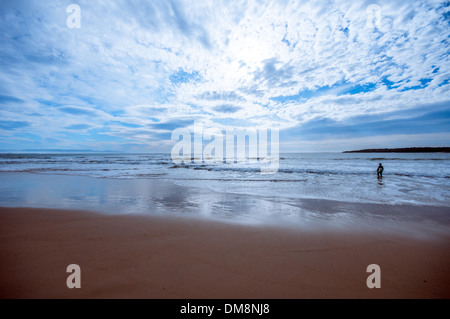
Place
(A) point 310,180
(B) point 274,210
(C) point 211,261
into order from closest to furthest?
(C) point 211,261, (B) point 274,210, (A) point 310,180

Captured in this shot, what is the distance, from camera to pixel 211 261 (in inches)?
131

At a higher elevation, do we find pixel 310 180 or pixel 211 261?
pixel 310 180

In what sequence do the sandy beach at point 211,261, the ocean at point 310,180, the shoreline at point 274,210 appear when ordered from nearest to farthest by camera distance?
1. the sandy beach at point 211,261
2. the shoreline at point 274,210
3. the ocean at point 310,180

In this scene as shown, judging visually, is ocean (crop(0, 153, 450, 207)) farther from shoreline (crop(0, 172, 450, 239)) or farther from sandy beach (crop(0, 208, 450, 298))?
sandy beach (crop(0, 208, 450, 298))

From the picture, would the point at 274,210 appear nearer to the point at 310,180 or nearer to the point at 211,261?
the point at 211,261

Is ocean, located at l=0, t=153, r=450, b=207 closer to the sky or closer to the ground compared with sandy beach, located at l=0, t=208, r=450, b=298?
closer to the sky

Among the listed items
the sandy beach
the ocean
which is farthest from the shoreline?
the ocean

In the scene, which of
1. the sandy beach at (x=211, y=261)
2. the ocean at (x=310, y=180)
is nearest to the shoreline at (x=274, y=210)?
the sandy beach at (x=211, y=261)

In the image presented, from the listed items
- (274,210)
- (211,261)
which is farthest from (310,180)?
(211,261)

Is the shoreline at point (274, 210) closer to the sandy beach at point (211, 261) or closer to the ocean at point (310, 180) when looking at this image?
the sandy beach at point (211, 261)

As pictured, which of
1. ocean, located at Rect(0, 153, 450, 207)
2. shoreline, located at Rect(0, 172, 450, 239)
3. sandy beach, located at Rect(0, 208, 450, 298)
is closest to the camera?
sandy beach, located at Rect(0, 208, 450, 298)

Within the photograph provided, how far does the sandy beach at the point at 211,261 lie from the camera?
105 inches

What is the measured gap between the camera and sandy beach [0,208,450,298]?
2657 millimetres

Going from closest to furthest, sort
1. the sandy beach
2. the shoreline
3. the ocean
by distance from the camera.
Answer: the sandy beach < the shoreline < the ocean
